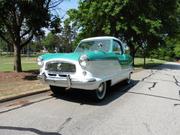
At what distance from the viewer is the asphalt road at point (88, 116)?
541 centimetres

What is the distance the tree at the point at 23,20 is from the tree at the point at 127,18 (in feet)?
39.6

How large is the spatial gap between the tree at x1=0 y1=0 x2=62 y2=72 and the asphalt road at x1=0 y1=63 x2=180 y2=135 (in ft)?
16.7

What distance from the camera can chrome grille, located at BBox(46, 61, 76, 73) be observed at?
766cm

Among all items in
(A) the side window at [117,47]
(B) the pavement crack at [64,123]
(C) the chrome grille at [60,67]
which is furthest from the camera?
(A) the side window at [117,47]

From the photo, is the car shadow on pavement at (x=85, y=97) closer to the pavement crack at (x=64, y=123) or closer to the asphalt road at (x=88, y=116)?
the asphalt road at (x=88, y=116)

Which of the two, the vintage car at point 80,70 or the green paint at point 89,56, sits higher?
the green paint at point 89,56

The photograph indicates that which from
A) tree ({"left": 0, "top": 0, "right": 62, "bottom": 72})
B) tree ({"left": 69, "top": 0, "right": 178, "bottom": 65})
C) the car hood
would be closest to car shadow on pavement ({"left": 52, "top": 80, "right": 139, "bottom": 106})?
the car hood

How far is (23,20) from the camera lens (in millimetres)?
14781

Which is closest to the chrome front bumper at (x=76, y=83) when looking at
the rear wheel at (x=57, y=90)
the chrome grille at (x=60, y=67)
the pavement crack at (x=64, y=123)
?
the chrome grille at (x=60, y=67)

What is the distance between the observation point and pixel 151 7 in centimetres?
2883

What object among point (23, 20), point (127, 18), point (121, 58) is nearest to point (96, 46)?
point (121, 58)

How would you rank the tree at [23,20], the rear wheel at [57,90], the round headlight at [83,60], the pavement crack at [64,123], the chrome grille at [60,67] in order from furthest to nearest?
the tree at [23,20], the rear wheel at [57,90], the chrome grille at [60,67], the round headlight at [83,60], the pavement crack at [64,123]

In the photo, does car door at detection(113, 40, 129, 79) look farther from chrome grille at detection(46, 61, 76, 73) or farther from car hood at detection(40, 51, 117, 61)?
chrome grille at detection(46, 61, 76, 73)

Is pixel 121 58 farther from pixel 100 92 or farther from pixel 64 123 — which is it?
pixel 64 123
